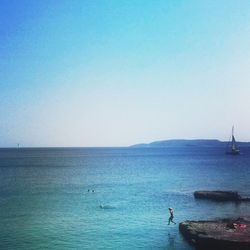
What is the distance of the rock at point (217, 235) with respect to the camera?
35.7m

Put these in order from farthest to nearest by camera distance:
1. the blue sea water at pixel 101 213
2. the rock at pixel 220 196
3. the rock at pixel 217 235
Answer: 1. the rock at pixel 220 196
2. the blue sea water at pixel 101 213
3. the rock at pixel 217 235

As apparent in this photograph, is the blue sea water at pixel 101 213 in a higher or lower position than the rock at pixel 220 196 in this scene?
lower

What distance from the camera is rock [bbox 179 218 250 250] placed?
35656mm

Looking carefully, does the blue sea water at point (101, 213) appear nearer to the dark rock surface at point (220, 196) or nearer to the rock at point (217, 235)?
the rock at point (217, 235)

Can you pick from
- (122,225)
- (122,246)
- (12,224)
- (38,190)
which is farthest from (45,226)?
(38,190)

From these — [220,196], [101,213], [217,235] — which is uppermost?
[217,235]

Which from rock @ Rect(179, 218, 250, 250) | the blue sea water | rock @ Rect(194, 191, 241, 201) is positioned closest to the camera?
rock @ Rect(179, 218, 250, 250)

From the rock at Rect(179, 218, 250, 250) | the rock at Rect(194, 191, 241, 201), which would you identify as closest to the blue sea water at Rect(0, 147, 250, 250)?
the rock at Rect(179, 218, 250, 250)

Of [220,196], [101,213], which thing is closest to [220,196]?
[220,196]

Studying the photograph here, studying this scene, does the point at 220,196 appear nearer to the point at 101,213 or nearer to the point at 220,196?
the point at 220,196

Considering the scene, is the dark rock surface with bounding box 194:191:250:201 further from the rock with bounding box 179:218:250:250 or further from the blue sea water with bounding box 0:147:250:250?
the rock with bounding box 179:218:250:250

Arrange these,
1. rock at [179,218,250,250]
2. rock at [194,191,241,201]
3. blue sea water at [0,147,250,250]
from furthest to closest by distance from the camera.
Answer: rock at [194,191,241,201], blue sea water at [0,147,250,250], rock at [179,218,250,250]

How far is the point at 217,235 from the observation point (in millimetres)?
37500

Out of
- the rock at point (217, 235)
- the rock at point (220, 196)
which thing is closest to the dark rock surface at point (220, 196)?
the rock at point (220, 196)
